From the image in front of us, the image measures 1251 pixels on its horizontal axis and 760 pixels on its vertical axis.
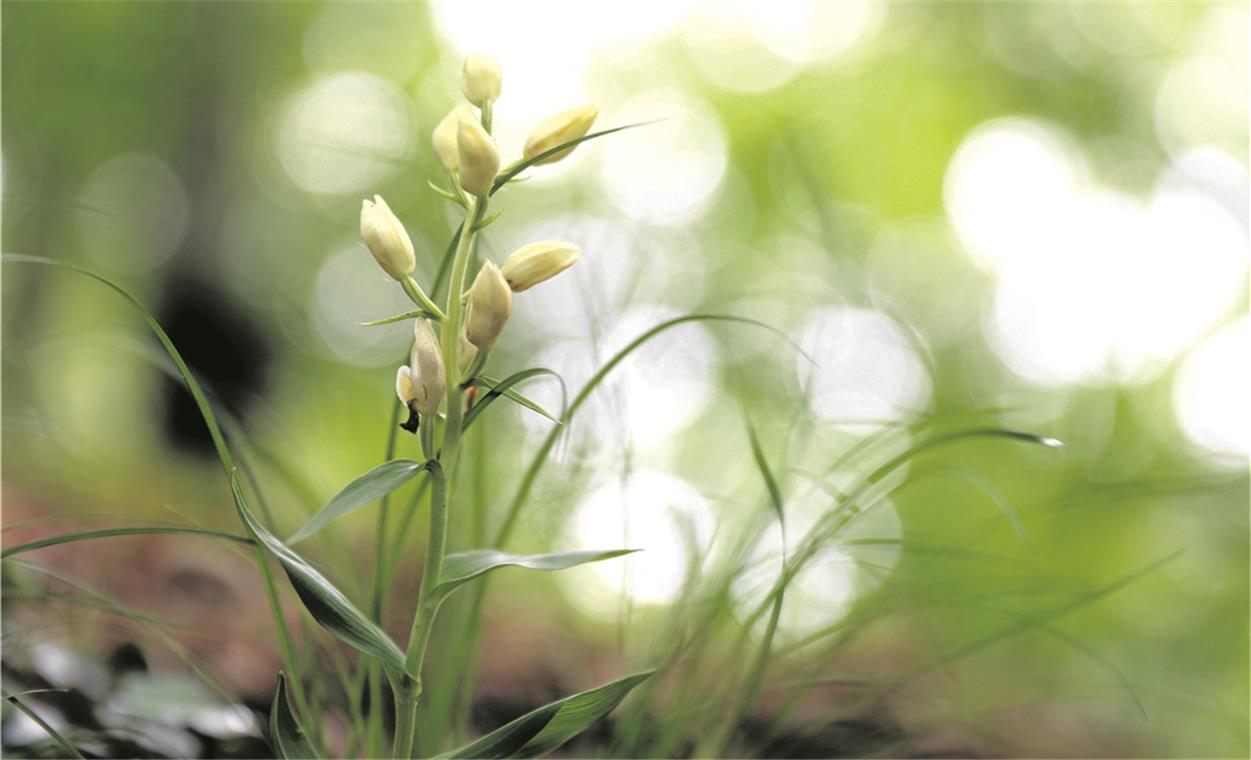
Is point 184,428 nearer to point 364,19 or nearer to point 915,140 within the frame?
point 364,19

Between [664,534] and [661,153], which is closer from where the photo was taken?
[664,534]

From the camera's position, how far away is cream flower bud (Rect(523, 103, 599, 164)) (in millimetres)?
469

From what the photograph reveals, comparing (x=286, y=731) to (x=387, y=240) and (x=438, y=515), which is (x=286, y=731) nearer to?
(x=438, y=515)

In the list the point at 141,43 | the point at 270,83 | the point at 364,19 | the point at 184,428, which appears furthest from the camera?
the point at 364,19

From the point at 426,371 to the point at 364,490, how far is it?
0.06 meters

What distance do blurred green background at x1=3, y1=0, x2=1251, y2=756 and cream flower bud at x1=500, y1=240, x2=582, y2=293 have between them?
1.23 metres

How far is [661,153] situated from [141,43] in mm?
2574

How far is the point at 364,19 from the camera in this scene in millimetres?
4812

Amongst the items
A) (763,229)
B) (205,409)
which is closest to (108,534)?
(205,409)

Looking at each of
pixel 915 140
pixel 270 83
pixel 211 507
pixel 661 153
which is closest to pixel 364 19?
pixel 270 83

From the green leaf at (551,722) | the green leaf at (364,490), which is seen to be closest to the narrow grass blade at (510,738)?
the green leaf at (551,722)

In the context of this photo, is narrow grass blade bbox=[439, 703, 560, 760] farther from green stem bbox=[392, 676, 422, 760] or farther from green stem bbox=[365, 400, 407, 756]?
green stem bbox=[365, 400, 407, 756]

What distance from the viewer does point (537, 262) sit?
1.51 ft

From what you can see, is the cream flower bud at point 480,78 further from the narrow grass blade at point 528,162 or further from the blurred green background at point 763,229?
the blurred green background at point 763,229
